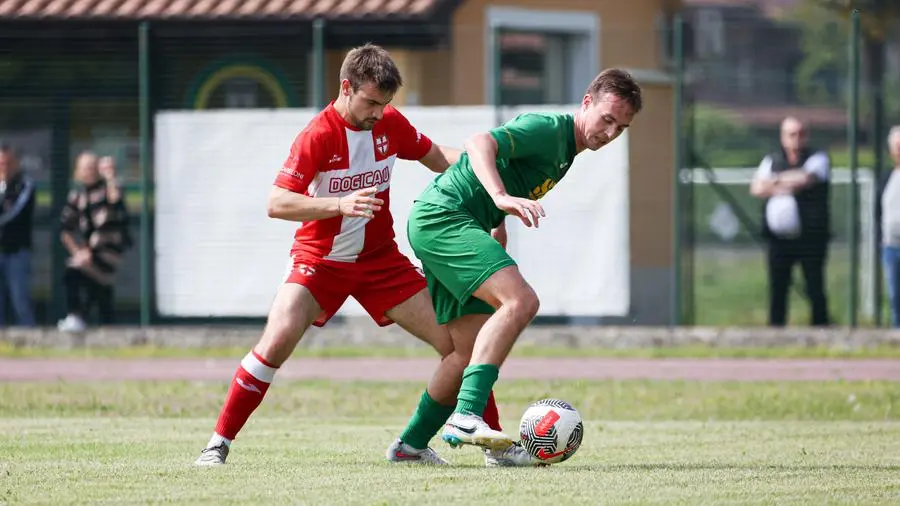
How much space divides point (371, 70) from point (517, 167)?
2.99ft

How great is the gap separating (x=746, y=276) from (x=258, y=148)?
8761 mm

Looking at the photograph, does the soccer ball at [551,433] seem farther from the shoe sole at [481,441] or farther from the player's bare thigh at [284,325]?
the player's bare thigh at [284,325]

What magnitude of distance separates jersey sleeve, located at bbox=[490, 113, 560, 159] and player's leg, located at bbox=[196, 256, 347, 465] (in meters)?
1.10

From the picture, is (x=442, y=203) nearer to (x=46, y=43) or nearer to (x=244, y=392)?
(x=244, y=392)

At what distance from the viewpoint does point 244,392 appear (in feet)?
27.7

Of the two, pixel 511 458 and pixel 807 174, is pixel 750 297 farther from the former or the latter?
pixel 511 458

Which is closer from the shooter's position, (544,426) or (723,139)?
(544,426)

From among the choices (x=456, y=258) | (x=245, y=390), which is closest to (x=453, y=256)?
(x=456, y=258)

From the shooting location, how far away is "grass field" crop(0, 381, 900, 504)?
7402 mm

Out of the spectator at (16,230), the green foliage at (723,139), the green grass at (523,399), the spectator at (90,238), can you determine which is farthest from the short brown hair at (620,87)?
the spectator at (16,230)

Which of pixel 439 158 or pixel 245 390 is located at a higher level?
pixel 439 158

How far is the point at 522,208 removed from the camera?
7.75 m

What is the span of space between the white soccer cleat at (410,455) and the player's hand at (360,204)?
1323mm

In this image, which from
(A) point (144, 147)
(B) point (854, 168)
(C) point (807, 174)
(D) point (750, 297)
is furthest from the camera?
(D) point (750, 297)
